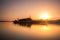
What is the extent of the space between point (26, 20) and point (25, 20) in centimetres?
27

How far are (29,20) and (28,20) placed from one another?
27 centimetres

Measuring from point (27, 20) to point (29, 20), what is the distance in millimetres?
534

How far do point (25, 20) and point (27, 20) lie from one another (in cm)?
59

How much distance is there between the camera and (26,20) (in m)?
30.2

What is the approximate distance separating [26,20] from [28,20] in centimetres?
56

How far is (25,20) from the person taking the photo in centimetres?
3009

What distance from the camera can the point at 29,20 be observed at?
3042 cm

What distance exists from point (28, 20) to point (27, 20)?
0.87 ft

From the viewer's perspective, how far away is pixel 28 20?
30375mm

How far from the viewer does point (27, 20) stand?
30.4 metres

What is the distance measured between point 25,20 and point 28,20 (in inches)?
32.9

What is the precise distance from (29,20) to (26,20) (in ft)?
2.73
